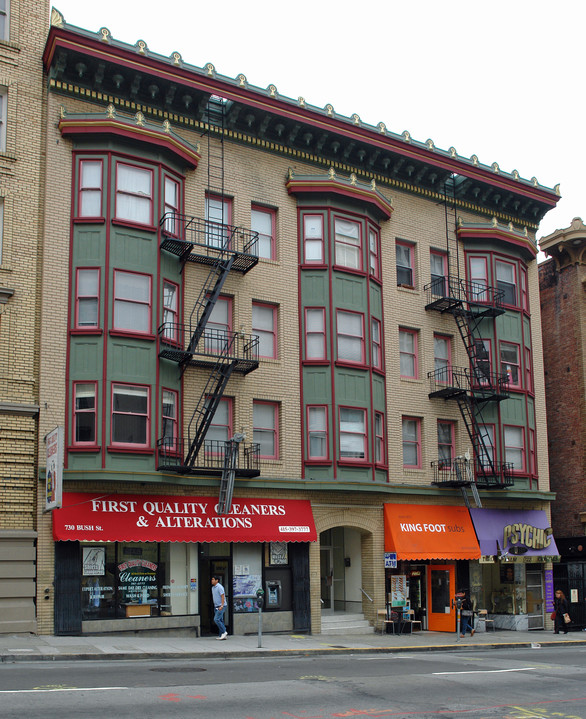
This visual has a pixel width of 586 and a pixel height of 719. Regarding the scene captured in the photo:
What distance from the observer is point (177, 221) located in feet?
88.3

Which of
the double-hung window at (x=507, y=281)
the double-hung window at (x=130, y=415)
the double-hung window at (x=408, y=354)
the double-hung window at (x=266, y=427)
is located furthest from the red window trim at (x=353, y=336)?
the double-hung window at (x=507, y=281)

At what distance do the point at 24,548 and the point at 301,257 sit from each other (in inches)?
521

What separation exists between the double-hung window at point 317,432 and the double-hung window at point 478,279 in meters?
9.01

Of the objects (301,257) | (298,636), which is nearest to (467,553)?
(298,636)

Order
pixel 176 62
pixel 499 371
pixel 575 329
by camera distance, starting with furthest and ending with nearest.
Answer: pixel 575 329 < pixel 499 371 < pixel 176 62

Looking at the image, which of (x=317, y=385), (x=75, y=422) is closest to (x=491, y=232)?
(x=317, y=385)

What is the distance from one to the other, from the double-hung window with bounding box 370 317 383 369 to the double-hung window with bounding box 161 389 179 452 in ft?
25.5

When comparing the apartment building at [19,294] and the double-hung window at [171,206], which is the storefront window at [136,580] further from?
the double-hung window at [171,206]

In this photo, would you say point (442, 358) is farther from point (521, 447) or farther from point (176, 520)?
point (176, 520)

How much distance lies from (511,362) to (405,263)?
604 cm

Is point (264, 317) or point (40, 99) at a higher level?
point (40, 99)

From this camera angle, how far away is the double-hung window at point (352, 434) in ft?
94.4

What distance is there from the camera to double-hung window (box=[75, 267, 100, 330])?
24672mm

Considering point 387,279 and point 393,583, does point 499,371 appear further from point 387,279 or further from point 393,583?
point 393,583
